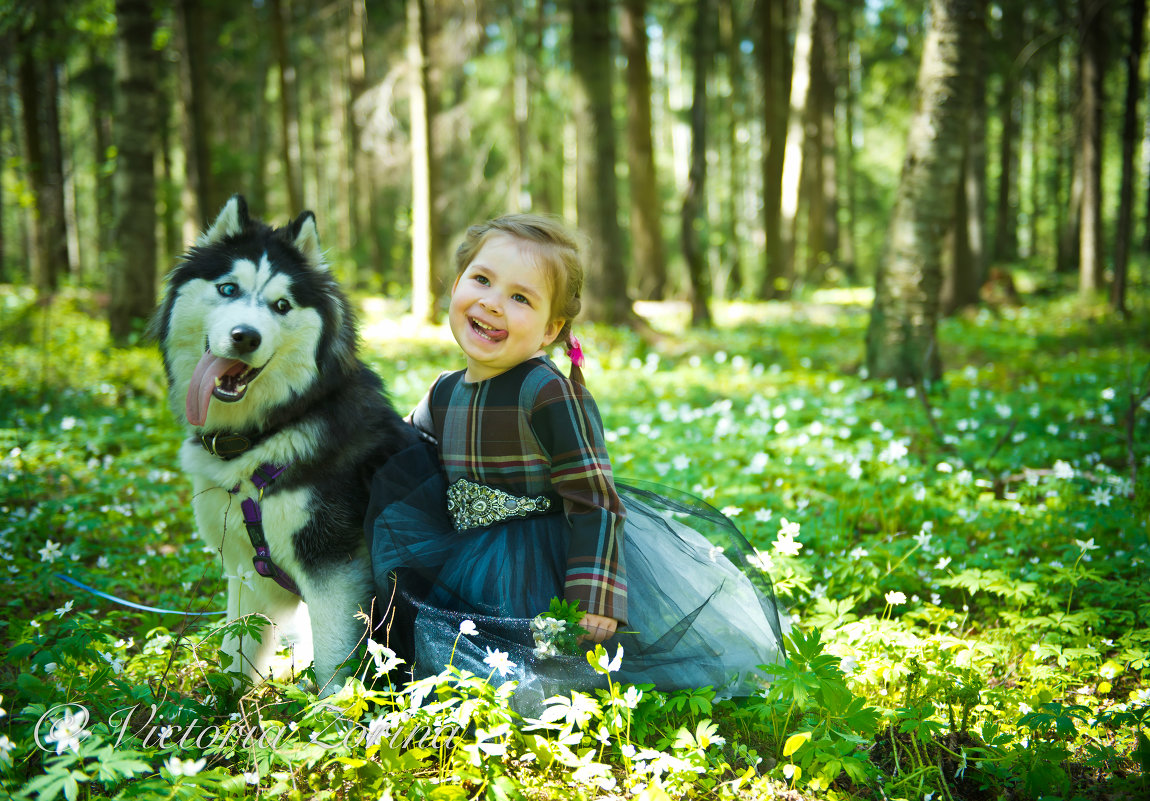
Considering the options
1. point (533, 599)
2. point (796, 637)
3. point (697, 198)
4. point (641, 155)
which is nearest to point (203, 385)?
point (533, 599)

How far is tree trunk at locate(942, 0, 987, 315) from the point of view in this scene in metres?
12.4

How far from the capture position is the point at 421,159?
12578 millimetres

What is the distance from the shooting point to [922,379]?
6316mm

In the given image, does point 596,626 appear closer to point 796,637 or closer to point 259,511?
point 796,637

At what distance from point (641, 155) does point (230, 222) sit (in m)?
12.7

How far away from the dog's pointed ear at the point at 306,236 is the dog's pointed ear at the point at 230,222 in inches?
7.0

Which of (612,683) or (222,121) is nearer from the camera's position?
(612,683)

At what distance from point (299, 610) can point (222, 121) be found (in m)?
24.8

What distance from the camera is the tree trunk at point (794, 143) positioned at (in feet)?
50.1

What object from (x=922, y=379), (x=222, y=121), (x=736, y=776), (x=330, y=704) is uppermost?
(x=222, y=121)

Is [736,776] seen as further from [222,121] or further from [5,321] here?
[222,121]

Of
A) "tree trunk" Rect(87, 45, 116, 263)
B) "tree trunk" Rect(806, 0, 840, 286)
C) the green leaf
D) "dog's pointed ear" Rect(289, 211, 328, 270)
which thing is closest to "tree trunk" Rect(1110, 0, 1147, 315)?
"tree trunk" Rect(806, 0, 840, 286)

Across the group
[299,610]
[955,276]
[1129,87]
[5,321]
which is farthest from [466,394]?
[1129,87]

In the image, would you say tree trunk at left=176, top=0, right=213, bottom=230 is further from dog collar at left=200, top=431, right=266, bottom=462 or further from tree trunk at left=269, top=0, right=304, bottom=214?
dog collar at left=200, top=431, right=266, bottom=462
